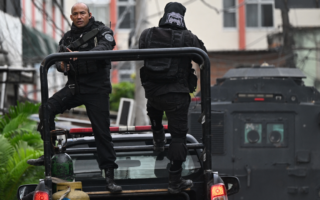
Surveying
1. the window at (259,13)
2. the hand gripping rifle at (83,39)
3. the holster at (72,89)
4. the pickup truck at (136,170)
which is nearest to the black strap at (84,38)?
the hand gripping rifle at (83,39)

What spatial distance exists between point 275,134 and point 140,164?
463 cm

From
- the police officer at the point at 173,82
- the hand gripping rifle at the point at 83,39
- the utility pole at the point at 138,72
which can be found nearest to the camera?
the police officer at the point at 173,82

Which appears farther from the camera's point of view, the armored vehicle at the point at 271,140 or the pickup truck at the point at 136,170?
the armored vehicle at the point at 271,140

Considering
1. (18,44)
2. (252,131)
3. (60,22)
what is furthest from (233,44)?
(252,131)

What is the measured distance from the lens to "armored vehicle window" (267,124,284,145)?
358 inches

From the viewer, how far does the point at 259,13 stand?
26750 mm

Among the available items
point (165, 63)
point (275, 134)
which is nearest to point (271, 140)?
point (275, 134)

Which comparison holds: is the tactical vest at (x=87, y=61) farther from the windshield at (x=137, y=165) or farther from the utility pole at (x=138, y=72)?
the utility pole at (x=138, y=72)

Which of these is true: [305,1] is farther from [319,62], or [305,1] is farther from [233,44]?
[233,44]

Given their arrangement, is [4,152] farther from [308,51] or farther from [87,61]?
[308,51]

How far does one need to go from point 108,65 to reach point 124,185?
1021mm

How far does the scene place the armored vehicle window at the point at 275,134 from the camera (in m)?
9.09

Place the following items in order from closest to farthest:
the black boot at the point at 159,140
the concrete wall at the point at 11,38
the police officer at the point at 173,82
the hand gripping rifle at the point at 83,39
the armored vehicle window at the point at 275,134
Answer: the police officer at the point at 173,82
the hand gripping rifle at the point at 83,39
the black boot at the point at 159,140
the armored vehicle window at the point at 275,134
the concrete wall at the point at 11,38

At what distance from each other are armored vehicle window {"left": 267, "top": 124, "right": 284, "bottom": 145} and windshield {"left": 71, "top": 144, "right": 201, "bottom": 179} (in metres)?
4.36
